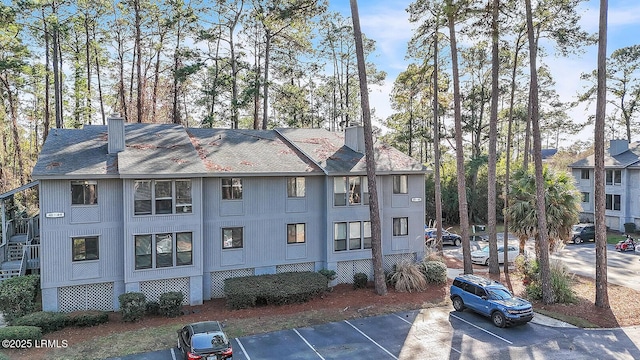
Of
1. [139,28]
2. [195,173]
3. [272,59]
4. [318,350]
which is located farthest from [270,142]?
[139,28]

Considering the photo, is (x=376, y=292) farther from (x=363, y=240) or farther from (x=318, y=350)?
(x=318, y=350)

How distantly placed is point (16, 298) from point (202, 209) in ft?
25.4

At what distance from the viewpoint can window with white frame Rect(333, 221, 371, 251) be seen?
21.8 m

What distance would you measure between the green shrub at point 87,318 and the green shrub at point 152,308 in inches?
61.0

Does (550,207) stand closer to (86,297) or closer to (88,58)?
(86,297)

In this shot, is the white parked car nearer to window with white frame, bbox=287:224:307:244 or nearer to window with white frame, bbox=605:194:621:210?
window with white frame, bbox=287:224:307:244

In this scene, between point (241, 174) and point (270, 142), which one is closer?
point (241, 174)

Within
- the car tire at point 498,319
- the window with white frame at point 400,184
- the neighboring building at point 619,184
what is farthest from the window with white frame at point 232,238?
the neighboring building at point 619,184

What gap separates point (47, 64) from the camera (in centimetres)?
3250

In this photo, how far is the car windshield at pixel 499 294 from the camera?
17.0 meters

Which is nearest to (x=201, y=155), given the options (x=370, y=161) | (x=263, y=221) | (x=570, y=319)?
(x=263, y=221)

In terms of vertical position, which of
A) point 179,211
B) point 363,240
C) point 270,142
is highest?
point 270,142

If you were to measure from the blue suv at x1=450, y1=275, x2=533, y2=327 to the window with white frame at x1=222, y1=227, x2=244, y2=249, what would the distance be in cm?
Result: 1031

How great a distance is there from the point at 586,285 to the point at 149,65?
36921 millimetres
